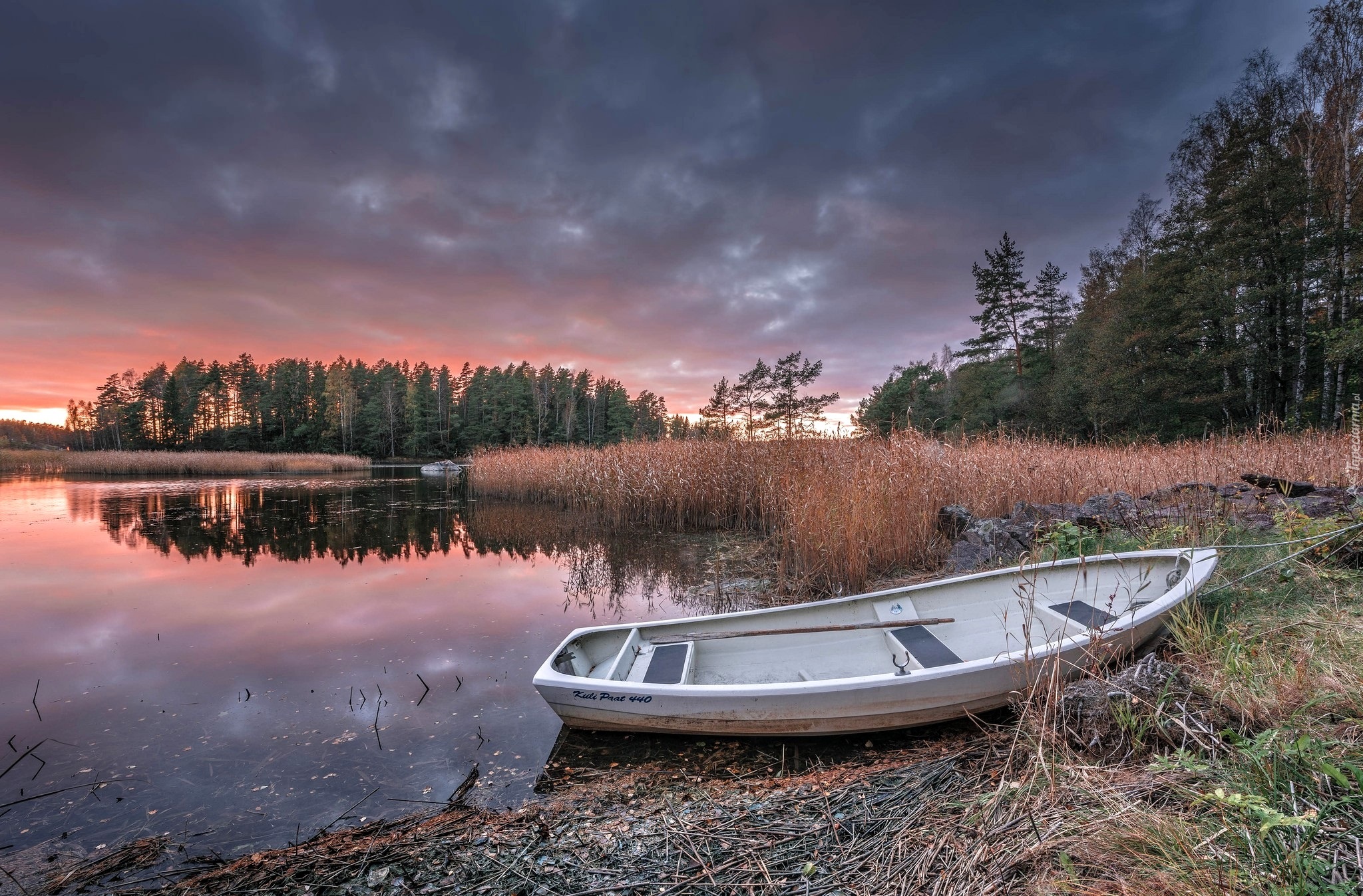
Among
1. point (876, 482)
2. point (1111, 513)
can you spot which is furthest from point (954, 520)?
point (1111, 513)

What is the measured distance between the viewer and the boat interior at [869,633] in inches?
135

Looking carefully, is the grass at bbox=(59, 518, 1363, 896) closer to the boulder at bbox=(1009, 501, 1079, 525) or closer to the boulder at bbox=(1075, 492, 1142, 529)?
the boulder at bbox=(1075, 492, 1142, 529)

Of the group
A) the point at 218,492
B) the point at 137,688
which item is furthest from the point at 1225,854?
the point at 218,492

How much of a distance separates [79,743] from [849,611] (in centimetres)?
520

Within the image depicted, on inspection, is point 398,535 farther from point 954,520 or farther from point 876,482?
point 954,520

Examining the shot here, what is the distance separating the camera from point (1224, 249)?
1420 centimetres

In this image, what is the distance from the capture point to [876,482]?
6145 millimetres

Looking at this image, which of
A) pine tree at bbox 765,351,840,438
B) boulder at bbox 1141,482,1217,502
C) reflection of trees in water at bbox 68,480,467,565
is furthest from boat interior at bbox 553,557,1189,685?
pine tree at bbox 765,351,840,438

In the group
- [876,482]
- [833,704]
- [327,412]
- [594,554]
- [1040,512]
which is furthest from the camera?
[327,412]

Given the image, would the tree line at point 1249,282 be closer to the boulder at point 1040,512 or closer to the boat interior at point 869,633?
the boulder at point 1040,512

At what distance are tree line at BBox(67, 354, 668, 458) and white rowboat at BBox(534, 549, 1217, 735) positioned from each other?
46402 mm

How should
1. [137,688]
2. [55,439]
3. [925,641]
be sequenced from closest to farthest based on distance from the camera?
[925,641]
[137,688]
[55,439]

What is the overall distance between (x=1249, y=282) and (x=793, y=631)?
774 inches

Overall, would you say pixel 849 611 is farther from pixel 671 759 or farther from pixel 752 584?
pixel 752 584
